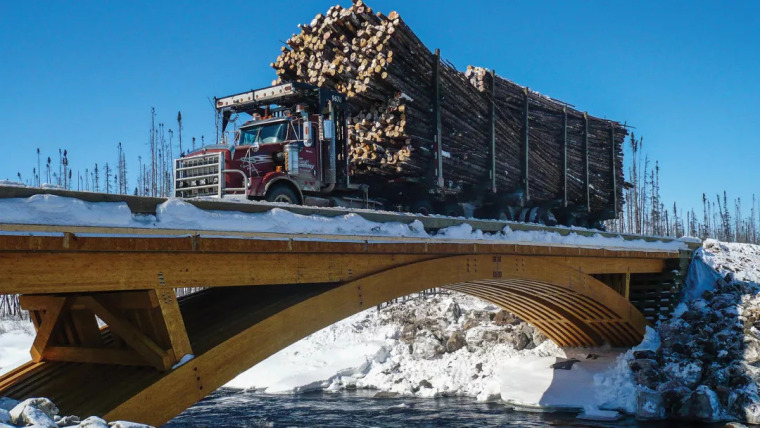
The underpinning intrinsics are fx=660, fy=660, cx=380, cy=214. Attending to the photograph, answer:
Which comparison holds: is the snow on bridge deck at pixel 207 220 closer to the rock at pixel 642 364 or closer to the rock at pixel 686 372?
the rock at pixel 642 364

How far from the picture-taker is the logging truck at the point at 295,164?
39.1ft

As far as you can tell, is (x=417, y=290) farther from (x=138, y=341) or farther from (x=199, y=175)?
(x=138, y=341)

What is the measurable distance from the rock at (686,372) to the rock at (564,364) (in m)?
2.93

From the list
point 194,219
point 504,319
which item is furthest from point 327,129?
point 504,319

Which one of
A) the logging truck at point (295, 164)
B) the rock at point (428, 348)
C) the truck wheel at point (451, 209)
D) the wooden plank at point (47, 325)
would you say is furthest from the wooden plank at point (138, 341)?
the rock at point (428, 348)

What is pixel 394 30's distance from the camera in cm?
1452

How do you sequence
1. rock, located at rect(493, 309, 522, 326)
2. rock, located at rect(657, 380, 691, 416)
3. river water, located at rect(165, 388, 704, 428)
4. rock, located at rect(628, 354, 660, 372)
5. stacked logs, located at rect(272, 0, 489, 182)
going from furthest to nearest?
rock, located at rect(493, 309, 522, 326) → rock, located at rect(628, 354, 660, 372) → rock, located at rect(657, 380, 691, 416) → river water, located at rect(165, 388, 704, 428) → stacked logs, located at rect(272, 0, 489, 182)

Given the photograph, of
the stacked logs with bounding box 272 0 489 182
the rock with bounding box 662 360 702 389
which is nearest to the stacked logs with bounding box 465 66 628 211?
the stacked logs with bounding box 272 0 489 182

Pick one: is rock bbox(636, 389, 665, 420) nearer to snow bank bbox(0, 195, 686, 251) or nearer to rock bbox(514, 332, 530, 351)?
rock bbox(514, 332, 530, 351)

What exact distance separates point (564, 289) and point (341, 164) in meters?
6.89

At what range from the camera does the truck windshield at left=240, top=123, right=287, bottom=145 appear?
42.8 ft

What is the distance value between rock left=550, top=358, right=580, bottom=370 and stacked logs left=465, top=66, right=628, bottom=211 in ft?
17.0

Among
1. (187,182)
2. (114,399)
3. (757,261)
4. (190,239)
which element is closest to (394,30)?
(187,182)

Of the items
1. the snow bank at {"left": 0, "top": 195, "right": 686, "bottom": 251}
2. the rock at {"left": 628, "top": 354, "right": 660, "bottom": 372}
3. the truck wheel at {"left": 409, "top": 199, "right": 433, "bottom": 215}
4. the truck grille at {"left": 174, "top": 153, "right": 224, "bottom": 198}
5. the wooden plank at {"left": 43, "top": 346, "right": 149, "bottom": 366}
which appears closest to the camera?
the snow bank at {"left": 0, "top": 195, "right": 686, "bottom": 251}
